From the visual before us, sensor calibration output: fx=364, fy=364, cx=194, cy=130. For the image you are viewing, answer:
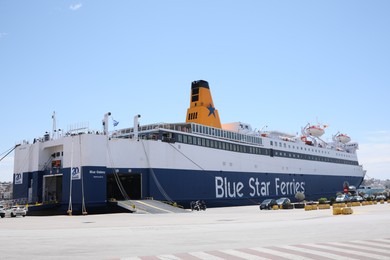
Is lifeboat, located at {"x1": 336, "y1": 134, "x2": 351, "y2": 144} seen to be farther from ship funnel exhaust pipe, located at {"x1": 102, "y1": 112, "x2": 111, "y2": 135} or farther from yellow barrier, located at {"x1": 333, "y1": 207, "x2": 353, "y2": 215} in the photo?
ship funnel exhaust pipe, located at {"x1": 102, "y1": 112, "x2": 111, "y2": 135}

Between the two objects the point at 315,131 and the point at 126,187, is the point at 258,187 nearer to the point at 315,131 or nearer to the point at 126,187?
the point at 126,187

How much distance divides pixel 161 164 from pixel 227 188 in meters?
13.4

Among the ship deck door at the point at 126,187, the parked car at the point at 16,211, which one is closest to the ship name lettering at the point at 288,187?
the ship deck door at the point at 126,187

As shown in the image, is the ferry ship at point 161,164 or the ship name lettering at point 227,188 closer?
the ferry ship at point 161,164

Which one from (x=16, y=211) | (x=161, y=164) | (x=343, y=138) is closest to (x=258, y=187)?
(x=161, y=164)

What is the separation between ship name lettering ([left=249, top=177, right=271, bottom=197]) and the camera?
5694 centimetres

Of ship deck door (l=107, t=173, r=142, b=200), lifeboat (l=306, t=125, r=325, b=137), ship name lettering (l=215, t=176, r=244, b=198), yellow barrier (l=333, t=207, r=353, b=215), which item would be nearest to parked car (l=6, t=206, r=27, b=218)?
ship deck door (l=107, t=173, r=142, b=200)

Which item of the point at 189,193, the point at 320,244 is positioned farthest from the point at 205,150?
the point at 320,244

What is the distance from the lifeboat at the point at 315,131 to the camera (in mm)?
78500

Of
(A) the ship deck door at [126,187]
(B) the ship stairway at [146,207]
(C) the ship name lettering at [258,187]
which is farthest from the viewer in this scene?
(C) the ship name lettering at [258,187]

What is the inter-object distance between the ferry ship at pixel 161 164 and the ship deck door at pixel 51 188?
0.37ft

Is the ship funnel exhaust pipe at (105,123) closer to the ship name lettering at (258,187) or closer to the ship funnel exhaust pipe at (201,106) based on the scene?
the ship funnel exhaust pipe at (201,106)

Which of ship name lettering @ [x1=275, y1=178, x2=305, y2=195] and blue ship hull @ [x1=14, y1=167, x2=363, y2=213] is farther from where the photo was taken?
ship name lettering @ [x1=275, y1=178, x2=305, y2=195]

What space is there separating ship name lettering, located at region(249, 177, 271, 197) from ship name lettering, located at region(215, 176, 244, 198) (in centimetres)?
291
